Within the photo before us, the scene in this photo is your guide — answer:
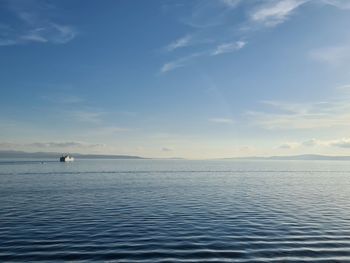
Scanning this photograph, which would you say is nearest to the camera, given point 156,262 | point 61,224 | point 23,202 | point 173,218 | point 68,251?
point 156,262

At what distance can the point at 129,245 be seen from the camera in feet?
101

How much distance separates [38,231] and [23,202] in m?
26.6

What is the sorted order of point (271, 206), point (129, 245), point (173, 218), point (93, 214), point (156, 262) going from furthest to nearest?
point (271, 206) < point (93, 214) < point (173, 218) < point (129, 245) < point (156, 262)

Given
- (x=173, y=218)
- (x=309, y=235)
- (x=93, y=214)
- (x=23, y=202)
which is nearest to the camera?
(x=309, y=235)

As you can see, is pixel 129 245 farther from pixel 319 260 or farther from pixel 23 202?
pixel 23 202

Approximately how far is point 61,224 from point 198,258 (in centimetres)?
2025

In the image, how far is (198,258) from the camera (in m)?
26.8

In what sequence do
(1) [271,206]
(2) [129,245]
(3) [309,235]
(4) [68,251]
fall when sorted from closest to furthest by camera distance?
(4) [68,251] → (2) [129,245] → (3) [309,235] → (1) [271,206]

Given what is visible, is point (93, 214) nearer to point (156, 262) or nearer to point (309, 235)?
point (156, 262)

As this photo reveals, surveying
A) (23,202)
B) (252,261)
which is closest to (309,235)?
(252,261)

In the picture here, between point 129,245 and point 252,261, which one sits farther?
point 129,245

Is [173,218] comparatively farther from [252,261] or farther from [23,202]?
[23,202]

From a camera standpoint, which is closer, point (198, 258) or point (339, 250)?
point (198, 258)

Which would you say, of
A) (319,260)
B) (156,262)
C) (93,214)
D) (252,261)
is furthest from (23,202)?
(319,260)
